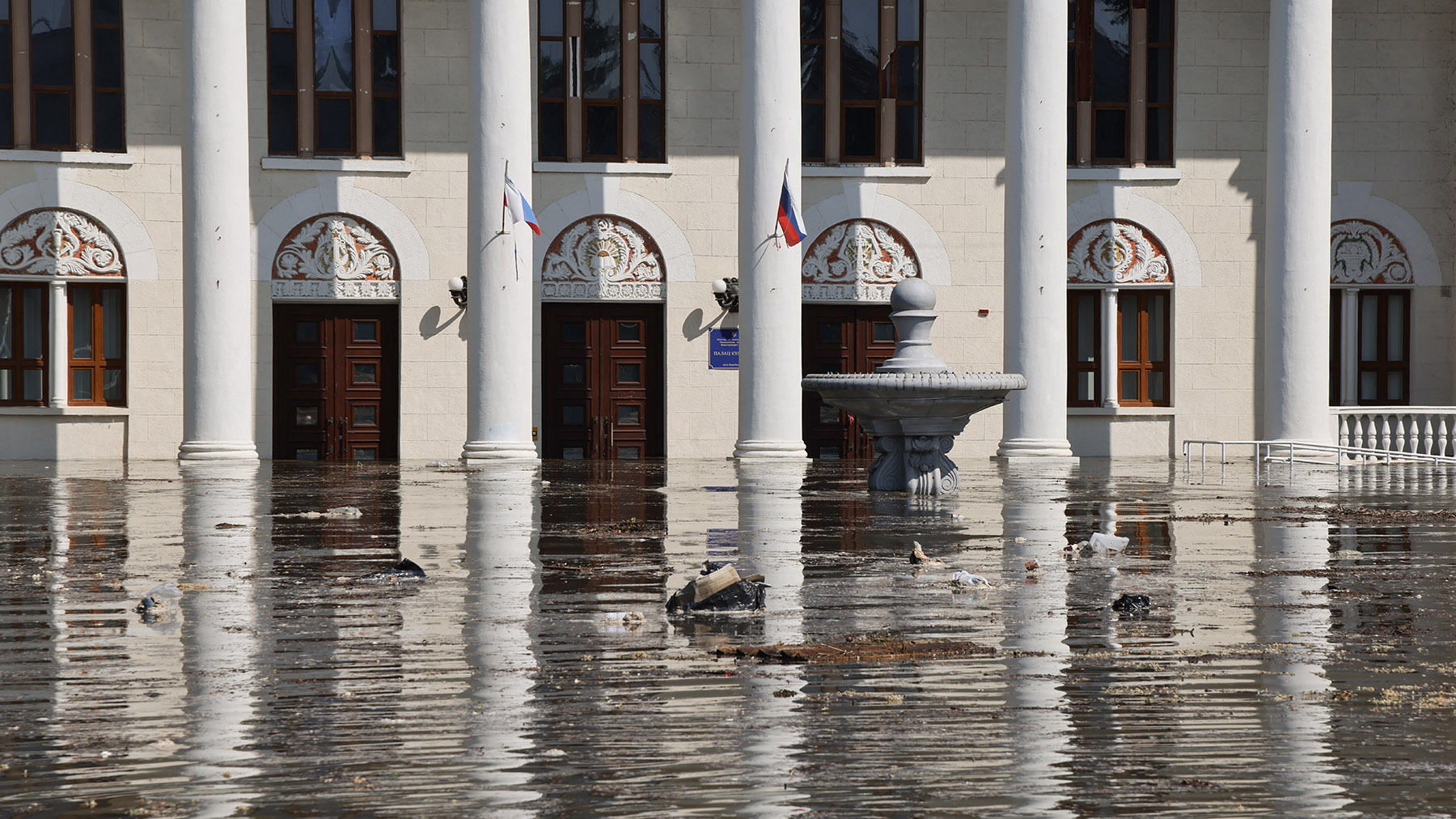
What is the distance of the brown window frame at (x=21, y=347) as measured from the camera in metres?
24.9

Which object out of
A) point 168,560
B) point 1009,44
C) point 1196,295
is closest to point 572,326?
point 1009,44

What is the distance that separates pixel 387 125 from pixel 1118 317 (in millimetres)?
12392

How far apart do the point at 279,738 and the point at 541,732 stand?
2.37 ft

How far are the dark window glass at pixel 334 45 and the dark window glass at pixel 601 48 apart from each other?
3642mm

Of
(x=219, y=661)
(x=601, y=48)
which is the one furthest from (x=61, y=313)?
(x=219, y=661)

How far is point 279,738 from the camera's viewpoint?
454 cm

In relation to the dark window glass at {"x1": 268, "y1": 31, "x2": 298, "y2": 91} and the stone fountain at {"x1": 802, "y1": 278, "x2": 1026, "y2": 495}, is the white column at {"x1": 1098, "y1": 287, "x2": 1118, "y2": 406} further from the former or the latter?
the dark window glass at {"x1": 268, "y1": 31, "x2": 298, "y2": 91}

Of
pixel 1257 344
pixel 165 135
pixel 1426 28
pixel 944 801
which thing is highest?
pixel 1426 28

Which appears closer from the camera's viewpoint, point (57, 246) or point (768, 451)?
point (768, 451)

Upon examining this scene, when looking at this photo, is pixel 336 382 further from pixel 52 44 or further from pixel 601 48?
pixel 601 48

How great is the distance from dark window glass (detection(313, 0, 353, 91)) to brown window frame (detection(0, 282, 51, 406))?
210 inches

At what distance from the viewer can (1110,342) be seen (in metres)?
27.2

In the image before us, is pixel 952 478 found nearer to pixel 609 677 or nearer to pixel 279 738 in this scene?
pixel 609 677

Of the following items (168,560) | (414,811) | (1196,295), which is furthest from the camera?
(1196,295)
